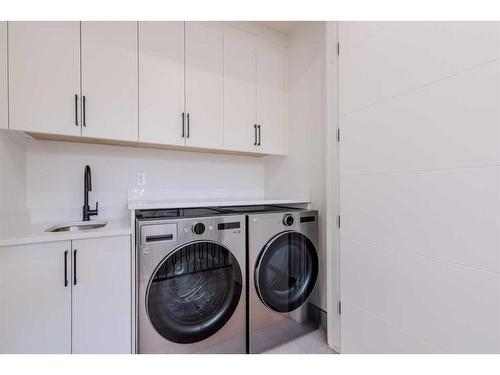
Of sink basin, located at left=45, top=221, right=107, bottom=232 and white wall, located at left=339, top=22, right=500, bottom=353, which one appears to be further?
sink basin, located at left=45, top=221, right=107, bottom=232

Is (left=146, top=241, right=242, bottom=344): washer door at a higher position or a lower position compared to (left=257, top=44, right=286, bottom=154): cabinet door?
lower

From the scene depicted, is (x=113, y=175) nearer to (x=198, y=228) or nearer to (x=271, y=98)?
(x=198, y=228)

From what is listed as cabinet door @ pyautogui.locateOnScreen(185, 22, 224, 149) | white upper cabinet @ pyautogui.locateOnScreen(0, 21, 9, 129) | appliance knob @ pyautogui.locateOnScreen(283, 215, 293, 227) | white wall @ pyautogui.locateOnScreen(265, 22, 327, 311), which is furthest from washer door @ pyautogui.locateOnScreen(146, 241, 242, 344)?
white upper cabinet @ pyautogui.locateOnScreen(0, 21, 9, 129)

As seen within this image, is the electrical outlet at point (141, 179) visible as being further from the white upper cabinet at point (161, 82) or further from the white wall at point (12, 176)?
the white wall at point (12, 176)

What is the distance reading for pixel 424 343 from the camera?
1.09 metres

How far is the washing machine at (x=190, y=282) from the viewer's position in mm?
1281

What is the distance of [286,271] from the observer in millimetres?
1729

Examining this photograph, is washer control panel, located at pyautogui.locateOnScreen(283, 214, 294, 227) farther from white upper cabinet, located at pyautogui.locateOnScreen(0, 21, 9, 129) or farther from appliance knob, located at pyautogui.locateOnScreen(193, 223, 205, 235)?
white upper cabinet, located at pyautogui.locateOnScreen(0, 21, 9, 129)

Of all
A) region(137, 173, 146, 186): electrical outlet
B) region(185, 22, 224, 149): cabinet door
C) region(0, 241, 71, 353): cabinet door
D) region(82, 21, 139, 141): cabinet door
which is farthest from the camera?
region(137, 173, 146, 186): electrical outlet

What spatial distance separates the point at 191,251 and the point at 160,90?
118cm

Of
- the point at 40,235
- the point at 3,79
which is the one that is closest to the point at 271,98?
the point at 3,79

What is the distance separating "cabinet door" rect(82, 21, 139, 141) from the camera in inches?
59.0

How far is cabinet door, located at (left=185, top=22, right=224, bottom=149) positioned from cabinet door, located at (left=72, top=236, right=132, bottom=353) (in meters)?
0.95

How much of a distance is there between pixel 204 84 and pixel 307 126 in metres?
0.94
